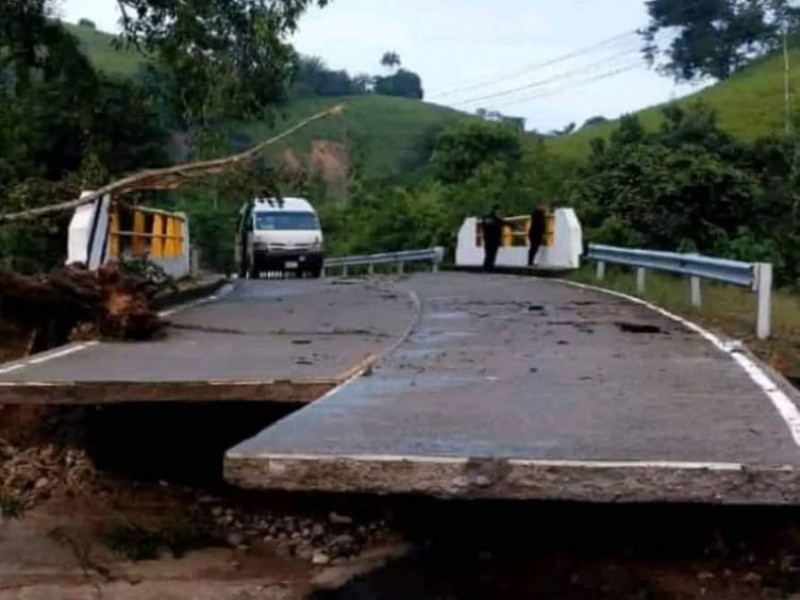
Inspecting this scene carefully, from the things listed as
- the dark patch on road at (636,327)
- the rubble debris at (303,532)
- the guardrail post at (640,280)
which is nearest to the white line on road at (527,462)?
the rubble debris at (303,532)

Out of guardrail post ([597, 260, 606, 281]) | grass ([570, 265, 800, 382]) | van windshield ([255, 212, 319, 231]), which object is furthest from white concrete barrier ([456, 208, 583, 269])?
van windshield ([255, 212, 319, 231])

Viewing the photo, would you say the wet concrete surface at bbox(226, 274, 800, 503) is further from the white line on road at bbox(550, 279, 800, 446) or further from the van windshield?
the van windshield

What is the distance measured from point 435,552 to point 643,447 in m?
1.43

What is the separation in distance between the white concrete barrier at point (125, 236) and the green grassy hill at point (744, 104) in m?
41.5

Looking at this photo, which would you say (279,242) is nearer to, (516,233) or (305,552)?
(516,233)

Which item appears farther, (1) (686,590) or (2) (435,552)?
(2) (435,552)

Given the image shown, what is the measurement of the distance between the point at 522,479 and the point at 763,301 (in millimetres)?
9013

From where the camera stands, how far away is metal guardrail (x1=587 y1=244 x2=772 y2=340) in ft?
48.7

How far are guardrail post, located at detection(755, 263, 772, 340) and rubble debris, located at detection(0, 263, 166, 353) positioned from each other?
5.70 meters

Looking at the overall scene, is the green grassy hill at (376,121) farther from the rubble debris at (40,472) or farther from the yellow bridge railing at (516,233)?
the rubble debris at (40,472)

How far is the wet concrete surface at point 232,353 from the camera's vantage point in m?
9.04

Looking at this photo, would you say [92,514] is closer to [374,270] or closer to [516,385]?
[516,385]

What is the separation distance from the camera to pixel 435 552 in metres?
7.91

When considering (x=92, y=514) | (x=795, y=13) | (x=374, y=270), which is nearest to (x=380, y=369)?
(x=92, y=514)
